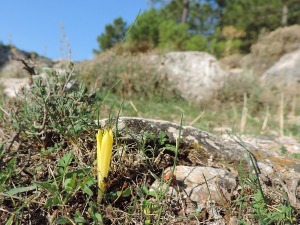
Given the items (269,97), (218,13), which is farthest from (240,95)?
(218,13)

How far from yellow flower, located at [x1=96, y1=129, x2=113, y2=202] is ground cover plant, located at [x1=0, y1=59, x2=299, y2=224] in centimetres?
3

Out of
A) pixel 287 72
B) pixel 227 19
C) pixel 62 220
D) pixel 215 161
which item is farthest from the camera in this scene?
pixel 227 19

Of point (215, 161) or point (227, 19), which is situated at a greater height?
point (227, 19)

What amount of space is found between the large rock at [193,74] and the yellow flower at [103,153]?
22.7 feet

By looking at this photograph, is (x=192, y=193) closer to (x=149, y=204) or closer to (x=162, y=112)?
(x=149, y=204)

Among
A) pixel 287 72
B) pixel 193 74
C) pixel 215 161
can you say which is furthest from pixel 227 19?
pixel 215 161

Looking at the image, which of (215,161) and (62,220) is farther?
(215,161)

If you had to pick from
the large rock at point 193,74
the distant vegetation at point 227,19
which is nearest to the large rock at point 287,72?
the large rock at point 193,74

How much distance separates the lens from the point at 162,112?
595 centimetres

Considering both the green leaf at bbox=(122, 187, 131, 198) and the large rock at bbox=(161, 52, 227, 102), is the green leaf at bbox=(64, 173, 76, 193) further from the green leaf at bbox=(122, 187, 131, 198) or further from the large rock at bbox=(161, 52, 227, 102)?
the large rock at bbox=(161, 52, 227, 102)

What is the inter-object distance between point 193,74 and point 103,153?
738 centimetres

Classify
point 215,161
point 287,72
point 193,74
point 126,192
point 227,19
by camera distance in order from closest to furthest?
1. point 126,192
2. point 215,161
3. point 193,74
4. point 287,72
5. point 227,19

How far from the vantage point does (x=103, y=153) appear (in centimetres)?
96

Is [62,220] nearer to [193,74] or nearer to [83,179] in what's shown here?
[83,179]
